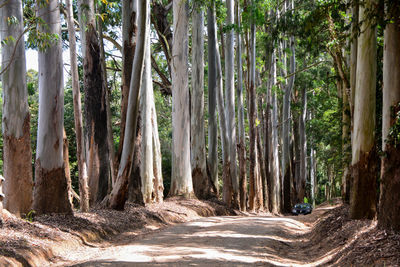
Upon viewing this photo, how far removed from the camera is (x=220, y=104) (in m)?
22.2

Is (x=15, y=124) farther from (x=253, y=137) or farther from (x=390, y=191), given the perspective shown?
(x=253, y=137)

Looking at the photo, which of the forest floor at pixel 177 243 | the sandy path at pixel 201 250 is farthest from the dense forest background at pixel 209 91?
the sandy path at pixel 201 250

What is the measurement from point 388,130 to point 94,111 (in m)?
11.3

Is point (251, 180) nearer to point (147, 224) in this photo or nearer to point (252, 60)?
point (252, 60)

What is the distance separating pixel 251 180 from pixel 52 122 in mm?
17633

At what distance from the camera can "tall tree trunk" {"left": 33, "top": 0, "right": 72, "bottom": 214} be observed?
952 centimetres

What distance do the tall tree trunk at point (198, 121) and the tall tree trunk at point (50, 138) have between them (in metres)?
9.52

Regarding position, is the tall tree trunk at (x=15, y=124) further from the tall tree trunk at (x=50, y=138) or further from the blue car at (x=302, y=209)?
the blue car at (x=302, y=209)

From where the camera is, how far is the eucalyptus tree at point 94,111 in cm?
1631

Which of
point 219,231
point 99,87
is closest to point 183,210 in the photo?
point 219,231

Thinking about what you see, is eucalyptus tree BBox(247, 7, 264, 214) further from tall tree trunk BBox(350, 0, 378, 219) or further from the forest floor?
tall tree trunk BBox(350, 0, 378, 219)

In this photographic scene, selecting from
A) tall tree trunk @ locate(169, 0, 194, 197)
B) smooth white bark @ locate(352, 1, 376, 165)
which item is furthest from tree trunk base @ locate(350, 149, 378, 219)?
tall tree trunk @ locate(169, 0, 194, 197)

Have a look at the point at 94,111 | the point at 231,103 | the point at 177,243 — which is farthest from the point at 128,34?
the point at 231,103

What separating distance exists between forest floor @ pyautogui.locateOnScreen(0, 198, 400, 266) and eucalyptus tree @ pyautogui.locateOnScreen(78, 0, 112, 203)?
4250mm
